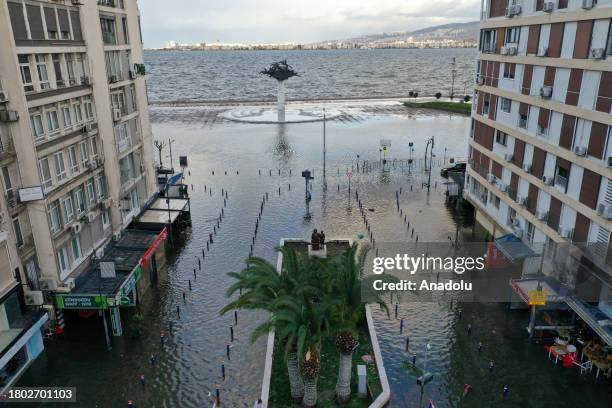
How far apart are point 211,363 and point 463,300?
19.7 m

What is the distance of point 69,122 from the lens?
32.9m

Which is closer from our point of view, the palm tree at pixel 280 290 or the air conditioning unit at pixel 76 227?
the palm tree at pixel 280 290

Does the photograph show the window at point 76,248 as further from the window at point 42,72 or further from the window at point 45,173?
the window at point 42,72

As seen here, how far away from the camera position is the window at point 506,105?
37591 millimetres

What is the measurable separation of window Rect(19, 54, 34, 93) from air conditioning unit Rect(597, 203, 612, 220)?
3405cm

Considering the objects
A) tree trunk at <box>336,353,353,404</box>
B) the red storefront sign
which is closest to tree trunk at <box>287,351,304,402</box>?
tree trunk at <box>336,353,353,404</box>

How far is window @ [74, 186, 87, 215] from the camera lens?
3375 centimetres

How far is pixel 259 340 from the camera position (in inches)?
1242

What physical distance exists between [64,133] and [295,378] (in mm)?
22500

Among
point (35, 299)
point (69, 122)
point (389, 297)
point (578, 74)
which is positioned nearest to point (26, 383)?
point (35, 299)

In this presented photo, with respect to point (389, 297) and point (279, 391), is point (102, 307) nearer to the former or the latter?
point (279, 391)

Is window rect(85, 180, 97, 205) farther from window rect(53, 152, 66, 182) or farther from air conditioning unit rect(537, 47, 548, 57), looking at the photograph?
air conditioning unit rect(537, 47, 548, 57)

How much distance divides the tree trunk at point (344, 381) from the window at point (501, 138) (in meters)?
24.2

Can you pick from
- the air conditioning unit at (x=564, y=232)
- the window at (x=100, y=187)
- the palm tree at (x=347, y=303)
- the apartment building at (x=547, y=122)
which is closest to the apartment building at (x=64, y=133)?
the window at (x=100, y=187)
